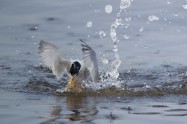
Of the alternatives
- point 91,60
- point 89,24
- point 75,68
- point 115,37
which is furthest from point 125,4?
point 91,60

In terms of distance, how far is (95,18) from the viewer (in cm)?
1262

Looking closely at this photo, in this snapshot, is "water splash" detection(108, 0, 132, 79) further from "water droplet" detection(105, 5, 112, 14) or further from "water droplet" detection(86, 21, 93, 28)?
"water droplet" detection(86, 21, 93, 28)

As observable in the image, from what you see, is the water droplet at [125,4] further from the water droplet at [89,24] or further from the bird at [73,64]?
the bird at [73,64]

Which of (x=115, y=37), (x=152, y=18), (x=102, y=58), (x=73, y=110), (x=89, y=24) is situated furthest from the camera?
(x=152, y=18)

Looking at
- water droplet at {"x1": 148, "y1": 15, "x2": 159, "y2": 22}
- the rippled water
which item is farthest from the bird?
water droplet at {"x1": 148, "y1": 15, "x2": 159, "y2": 22}

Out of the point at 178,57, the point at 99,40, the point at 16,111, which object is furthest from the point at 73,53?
the point at 16,111

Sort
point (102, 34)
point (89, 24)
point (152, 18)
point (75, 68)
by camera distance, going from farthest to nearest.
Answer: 1. point (152, 18)
2. point (89, 24)
3. point (102, 34)
4. point (75, 68)

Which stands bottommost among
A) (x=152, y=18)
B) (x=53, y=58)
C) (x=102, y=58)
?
(x=53, y=58)

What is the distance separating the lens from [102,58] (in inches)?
428

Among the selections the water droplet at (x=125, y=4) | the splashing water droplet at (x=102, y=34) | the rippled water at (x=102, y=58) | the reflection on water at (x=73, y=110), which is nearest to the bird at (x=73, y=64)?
the rippled water at (x=102, y=58)

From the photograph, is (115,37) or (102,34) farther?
(102,34)

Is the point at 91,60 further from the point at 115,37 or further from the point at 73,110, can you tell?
the point at 115,37

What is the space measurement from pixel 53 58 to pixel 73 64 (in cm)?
32

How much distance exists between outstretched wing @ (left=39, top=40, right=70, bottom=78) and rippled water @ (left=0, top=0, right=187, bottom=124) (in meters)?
0.24
